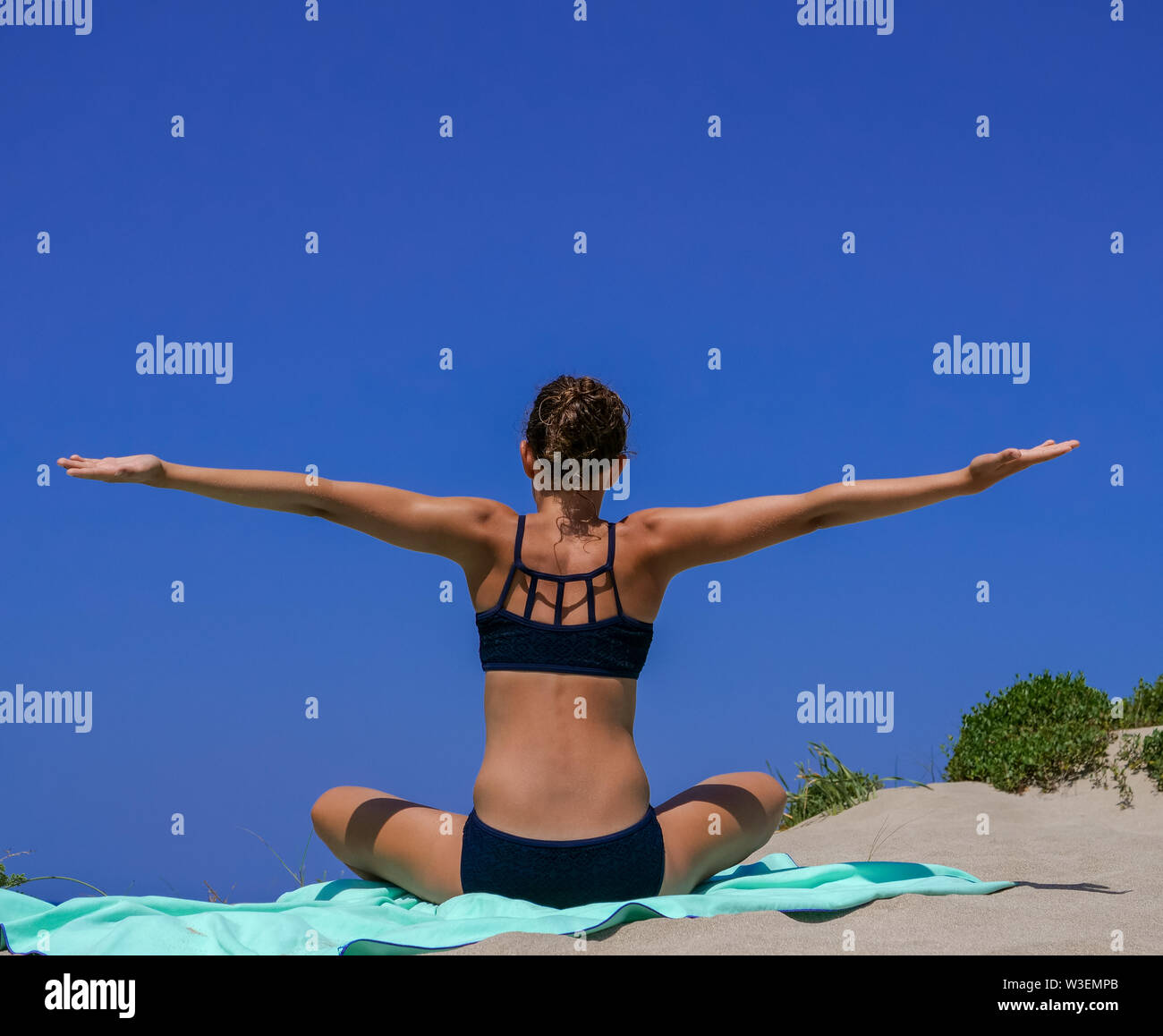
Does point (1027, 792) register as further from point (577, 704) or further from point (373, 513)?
point (373, 513)

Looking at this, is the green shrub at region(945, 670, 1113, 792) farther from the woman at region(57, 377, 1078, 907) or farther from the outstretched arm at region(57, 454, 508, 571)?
the outstretched arm at region(57, 454, 508, 571)

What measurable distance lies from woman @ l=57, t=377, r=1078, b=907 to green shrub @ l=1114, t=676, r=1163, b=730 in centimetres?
727

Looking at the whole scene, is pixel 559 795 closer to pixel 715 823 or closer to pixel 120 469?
pixel 715 823

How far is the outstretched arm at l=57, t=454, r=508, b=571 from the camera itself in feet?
14.4

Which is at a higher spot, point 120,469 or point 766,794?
point 120,469

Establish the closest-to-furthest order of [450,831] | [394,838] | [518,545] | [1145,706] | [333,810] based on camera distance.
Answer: [518,545] → [450,831] → [394,838] → [333,810] → [1145,706]

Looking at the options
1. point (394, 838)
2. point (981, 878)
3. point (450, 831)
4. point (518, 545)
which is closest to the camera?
point (518, 545)

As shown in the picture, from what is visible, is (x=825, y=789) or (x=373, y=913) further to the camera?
(x=825, y=789)

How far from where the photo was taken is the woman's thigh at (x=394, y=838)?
4.71 metres

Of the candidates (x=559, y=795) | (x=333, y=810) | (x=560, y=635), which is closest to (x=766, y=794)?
(x=559, y=795)

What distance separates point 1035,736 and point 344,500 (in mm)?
7468

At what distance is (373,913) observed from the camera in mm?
4641

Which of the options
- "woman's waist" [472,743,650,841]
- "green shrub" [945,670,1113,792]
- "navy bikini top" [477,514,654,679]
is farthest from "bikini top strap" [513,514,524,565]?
"green shrub" [945,670,1113,792]
